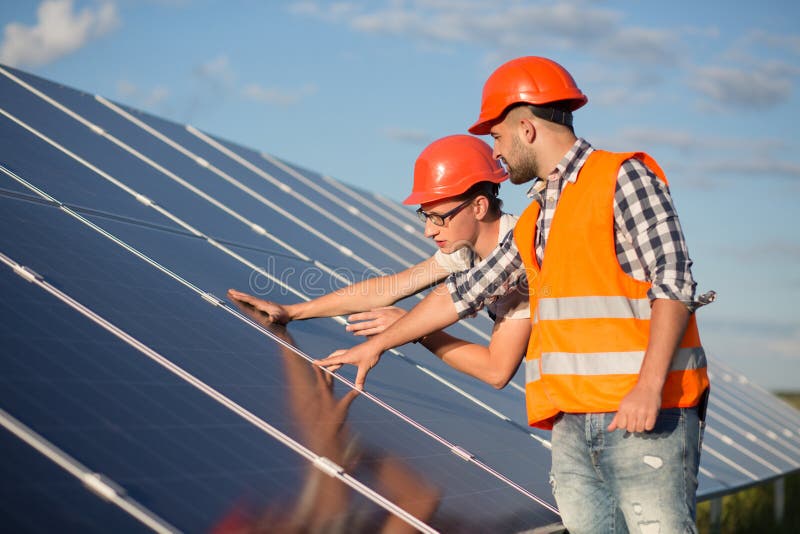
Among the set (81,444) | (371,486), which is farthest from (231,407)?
(81,444)

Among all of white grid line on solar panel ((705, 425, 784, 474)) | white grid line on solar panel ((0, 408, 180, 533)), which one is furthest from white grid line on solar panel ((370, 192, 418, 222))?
white grid line on solar panel ((0, 408, 180, 533))

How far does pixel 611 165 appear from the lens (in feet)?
13.2

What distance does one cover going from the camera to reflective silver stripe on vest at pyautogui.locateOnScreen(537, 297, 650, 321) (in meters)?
4.01

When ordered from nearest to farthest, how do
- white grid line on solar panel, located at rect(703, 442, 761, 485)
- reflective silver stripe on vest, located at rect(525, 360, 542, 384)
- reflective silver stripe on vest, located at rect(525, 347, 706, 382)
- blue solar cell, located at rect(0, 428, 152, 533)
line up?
blue solar cell, located at rect(0, 428, 152, 533)
reflective silver stripe on vest, located at rect(525, 347, 706, 382)
reflective silver stripe on vest, located at rect(525, 360, 542, 384)
white grid line on solar panel, located at rect(703, 442, 761, 485)

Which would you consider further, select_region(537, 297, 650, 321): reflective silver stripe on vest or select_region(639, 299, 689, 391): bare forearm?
select_region(537, 297, 650, 321): reflective silver stripe on vest

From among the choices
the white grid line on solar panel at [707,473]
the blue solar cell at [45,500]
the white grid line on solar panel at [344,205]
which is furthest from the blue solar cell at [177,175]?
the blue solar cell at [45,500]

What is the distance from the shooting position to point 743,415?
45.3ft

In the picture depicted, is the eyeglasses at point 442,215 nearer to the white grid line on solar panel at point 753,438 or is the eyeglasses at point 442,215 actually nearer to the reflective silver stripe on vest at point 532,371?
the reflective silver stripe on vest at point 532,371

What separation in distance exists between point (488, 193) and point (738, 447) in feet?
21.5

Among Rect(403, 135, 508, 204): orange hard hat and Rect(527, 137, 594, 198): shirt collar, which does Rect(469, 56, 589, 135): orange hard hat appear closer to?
Rect(527, 137, 594, 198): shirt collar

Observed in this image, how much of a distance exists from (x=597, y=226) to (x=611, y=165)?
0.26m

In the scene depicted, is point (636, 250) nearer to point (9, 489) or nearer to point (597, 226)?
point (597, 226)

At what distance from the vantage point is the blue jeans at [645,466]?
393 centimetres

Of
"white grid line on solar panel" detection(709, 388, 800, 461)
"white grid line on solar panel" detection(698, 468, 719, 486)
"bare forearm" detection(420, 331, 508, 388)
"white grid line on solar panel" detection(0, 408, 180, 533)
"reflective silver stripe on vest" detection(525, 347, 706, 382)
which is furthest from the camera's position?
"white grid line on solar panel" detection(709, 388, 800, 461)
